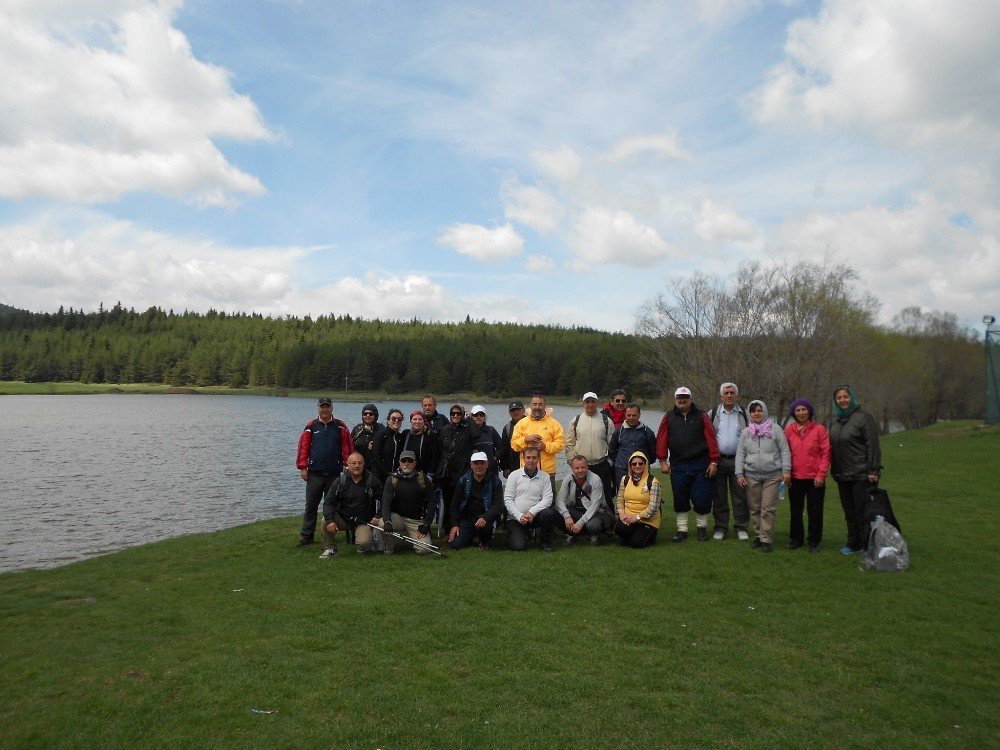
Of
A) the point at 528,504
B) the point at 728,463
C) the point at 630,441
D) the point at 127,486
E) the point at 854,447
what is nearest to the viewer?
the point at 854,447

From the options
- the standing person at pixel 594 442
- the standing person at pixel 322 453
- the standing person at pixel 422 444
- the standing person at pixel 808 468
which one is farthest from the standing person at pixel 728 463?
the standing person at pixel 322 453

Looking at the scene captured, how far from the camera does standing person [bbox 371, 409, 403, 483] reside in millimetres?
10609

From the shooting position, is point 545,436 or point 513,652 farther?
point 545,436

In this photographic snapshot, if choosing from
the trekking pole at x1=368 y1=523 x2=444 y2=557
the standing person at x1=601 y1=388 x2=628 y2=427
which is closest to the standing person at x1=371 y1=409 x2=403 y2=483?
the trekking pole at x1=368 y1=523 x2=444 y2=557

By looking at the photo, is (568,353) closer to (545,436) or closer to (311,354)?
(311,354)

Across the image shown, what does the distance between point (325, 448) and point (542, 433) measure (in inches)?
143

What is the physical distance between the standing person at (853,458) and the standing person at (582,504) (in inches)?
135

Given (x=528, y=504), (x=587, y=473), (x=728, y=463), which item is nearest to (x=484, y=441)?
(x=528, y=504)

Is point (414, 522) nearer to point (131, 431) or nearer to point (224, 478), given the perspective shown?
point (224, 478)

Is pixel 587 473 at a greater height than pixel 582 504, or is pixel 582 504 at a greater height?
pixel 587 473

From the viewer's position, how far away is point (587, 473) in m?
10.3

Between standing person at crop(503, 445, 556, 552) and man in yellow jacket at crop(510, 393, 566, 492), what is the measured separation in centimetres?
43

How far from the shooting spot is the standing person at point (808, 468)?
30.1 ft

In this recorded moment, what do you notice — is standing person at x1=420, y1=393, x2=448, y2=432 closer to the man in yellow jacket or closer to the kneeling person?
the kneeling person
